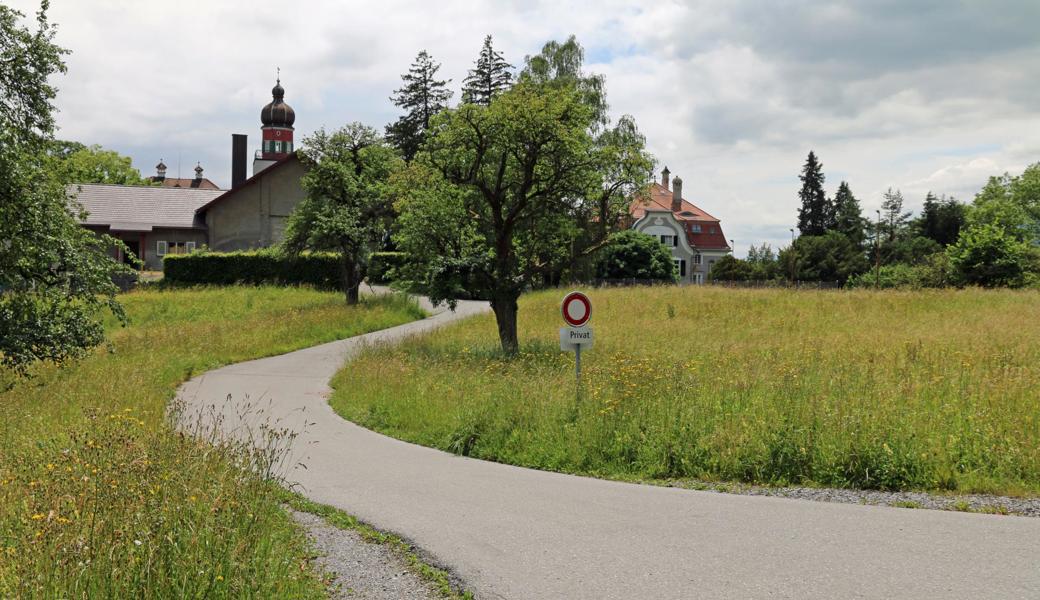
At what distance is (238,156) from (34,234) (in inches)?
2878

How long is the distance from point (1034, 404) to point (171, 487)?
9.88 metres

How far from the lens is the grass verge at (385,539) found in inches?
206

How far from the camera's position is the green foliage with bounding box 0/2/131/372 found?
13000mm

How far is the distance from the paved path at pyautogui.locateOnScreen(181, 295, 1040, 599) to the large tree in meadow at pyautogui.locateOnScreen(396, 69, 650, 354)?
11.2 meters

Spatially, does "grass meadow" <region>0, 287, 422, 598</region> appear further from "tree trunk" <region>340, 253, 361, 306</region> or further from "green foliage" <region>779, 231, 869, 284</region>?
"green foliage" <region>779, 231, 869, 284</region>

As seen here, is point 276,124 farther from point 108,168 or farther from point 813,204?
point 813,204

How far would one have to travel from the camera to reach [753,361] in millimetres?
14984

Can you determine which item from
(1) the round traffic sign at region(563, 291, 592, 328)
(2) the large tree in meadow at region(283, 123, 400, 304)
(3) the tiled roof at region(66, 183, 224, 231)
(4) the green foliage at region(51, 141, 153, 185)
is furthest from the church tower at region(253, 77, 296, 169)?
(1) the round traffic sign at region(563, 291, 592, 328)

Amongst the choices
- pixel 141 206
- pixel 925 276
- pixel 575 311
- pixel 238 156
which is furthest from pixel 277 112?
pixel 575 311

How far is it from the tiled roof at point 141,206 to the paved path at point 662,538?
50781 mm

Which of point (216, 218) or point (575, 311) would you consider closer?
point (575, 311)

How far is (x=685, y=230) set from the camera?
84.9 metres

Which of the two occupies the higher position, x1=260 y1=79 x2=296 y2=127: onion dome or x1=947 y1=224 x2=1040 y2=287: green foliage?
x1=260 y1=79 x2=296 y2=127: onion dome

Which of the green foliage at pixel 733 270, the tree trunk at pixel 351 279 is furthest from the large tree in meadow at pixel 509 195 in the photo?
the green foliage at pixel 733 270
